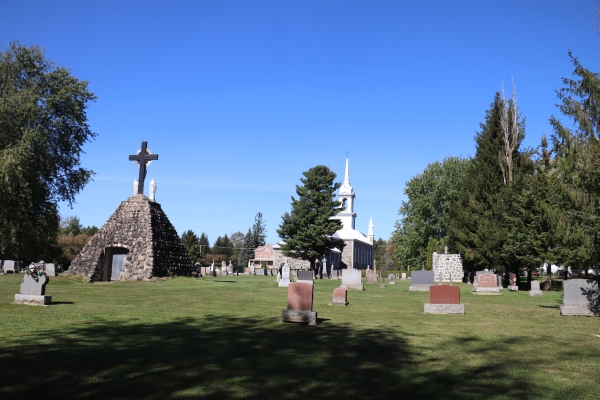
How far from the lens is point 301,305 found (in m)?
12.3

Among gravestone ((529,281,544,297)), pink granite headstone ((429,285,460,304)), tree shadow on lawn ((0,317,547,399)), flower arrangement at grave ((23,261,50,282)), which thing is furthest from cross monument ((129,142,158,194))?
gravestone ((529,281,544,297))

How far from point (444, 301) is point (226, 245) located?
10262cm

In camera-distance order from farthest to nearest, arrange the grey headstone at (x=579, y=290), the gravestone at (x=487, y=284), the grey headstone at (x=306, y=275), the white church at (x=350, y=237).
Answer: the white church at (x=350, y=237) < the gravestone at (x=487, y=284) < the grey headstone at (x=306, y=275) < the grey headstone at (x=579, y=290)

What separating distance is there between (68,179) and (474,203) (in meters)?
28.7

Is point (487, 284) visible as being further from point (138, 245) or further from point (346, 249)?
point (346, 249)

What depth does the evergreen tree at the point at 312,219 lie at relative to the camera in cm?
5644

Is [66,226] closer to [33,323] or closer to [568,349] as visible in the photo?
[33,323]

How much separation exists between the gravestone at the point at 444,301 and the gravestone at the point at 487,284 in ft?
40.4

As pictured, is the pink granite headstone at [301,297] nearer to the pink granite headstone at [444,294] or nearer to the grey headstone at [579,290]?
the pink granite headstone at [444,294]

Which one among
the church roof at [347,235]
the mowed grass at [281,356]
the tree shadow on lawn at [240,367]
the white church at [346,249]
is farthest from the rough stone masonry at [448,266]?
the tree shadow on lawn at [240,367]

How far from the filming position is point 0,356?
23.4 ft

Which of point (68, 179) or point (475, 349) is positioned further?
point (68, 179)

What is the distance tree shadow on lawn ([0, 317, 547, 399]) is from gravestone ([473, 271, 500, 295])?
57.9 ft

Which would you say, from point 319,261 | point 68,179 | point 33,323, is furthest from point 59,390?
point 319,261
